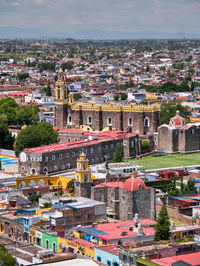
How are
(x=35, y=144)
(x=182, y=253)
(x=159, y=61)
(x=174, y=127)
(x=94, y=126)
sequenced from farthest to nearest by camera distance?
(x=159, y=61) → (x=94, y=126) → (x=174, y=127) → (x=35, y=144) → (x=182, y=253)

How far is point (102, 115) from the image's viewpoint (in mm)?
69250

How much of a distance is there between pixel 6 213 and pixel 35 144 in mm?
20810

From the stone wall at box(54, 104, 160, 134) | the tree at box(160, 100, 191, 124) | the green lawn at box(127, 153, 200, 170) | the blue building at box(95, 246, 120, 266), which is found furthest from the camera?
the tree at box(160, 100, 191, 124)

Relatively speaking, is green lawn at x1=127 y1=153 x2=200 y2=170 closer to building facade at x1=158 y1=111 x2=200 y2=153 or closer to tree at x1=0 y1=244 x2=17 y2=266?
building facade at x1=158 y1=111 x2=200 y2=153

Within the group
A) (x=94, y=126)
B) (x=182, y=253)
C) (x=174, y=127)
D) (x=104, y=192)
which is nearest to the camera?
(x=182, y=253)

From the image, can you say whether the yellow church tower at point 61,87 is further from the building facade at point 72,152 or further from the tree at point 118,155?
the tree at point 118,155

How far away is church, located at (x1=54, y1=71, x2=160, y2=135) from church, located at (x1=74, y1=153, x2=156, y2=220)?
25.9 meters

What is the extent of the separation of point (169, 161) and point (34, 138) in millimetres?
9924

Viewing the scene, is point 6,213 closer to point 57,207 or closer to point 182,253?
point 57,207

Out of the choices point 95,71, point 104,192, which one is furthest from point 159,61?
point 104,192

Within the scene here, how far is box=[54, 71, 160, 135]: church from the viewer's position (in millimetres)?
67562


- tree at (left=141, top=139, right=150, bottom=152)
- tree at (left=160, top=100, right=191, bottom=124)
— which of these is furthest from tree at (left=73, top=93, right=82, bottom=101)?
tree at (left=141, top=139, right=150, bottom=152)

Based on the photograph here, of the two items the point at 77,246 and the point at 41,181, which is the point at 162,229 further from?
the point at 41,181

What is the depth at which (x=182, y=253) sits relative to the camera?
29.8 m
